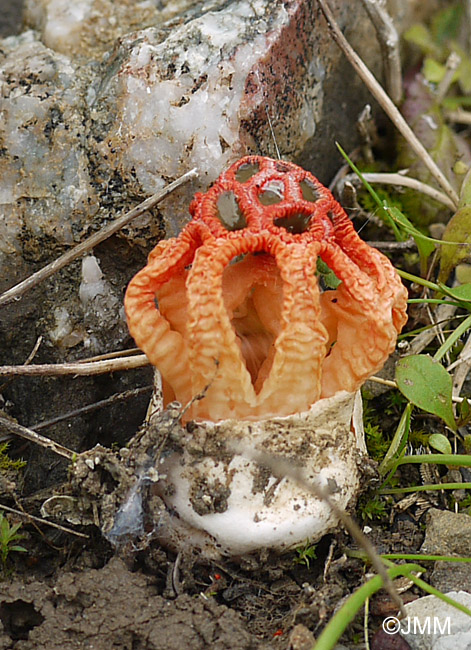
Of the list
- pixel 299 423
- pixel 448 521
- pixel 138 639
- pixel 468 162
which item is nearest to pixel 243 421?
pixel 299 423

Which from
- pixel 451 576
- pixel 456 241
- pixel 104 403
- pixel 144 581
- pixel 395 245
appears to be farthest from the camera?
pixel 395 245

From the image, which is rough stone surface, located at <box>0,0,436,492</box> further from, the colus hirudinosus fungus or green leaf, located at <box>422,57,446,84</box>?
green leaf, located at <box>422,57,446,84</box>

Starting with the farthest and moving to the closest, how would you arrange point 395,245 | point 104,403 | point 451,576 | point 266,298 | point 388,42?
point 388,42 → point 395,245 → point 104,403 → point 266,298 → point 451,576

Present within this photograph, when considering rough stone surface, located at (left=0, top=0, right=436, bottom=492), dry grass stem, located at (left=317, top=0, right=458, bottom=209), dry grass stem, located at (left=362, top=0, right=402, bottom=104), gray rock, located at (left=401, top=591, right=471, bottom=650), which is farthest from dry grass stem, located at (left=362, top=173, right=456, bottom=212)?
gray rock, located at (left=401, top=591, right=471, bottom=650)

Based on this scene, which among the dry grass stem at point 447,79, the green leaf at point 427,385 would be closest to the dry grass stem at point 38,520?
the green leaf at point 427,385

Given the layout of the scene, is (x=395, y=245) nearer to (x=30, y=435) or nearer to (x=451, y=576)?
(x=451, y=576)

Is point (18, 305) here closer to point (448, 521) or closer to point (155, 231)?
point (155, 231)

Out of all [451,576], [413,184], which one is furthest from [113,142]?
[451,576]

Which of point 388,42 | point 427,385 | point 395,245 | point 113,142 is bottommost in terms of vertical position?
point 427,385
